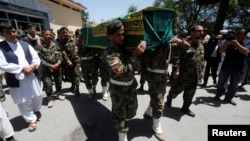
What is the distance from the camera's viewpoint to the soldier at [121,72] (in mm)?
2258

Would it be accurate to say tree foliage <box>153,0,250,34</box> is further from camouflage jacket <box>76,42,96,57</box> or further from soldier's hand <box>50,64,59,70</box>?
soldier's hand <box>50,64,59,70</box>

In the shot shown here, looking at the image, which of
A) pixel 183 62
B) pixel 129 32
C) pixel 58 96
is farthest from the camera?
pixel 58 96

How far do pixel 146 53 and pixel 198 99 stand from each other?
2557 millimetres

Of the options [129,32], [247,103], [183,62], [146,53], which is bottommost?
[247,103]

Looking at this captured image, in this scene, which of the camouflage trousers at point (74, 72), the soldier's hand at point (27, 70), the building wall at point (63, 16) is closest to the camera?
the soldier's hand at point (27, 70)

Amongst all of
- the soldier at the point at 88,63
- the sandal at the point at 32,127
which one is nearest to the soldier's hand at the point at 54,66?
the soldier at the point at 88,63

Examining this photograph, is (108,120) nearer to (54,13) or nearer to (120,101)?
(120,101)

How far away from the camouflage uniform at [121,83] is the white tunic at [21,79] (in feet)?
5.08

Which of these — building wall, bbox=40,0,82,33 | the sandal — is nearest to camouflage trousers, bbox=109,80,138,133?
the sandal

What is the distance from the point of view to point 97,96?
4938 millimetres

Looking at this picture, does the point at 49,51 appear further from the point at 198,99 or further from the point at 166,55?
the point at 198,99

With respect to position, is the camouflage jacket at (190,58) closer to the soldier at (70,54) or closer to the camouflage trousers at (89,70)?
the camouflage trousers at (89,70)

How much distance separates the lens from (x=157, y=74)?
113 inches

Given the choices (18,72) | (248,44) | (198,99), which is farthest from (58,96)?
(248,44)
